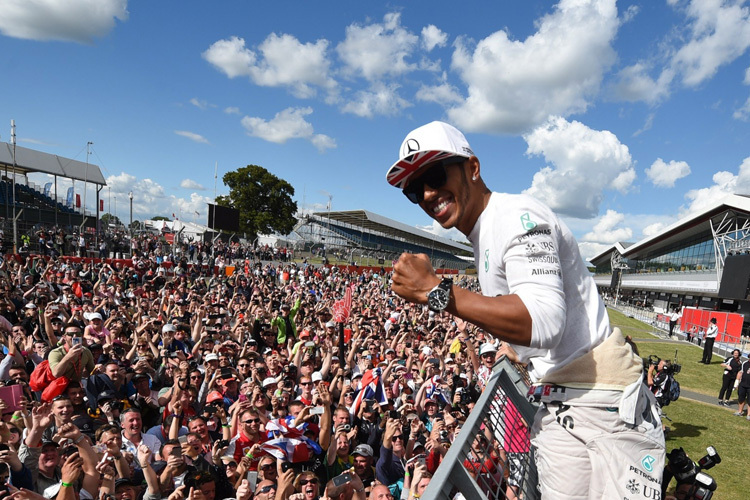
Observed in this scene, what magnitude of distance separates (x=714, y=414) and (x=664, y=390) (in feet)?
17.4

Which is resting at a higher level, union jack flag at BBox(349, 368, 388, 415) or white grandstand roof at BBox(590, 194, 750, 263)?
white grandstand roof at BBox(590, 194, 750, 263)

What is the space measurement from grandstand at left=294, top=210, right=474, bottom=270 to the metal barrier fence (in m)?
56.6

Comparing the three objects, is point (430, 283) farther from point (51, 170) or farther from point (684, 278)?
point (684, 278)

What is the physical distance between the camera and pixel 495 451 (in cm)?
205

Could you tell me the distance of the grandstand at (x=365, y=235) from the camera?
220 ft

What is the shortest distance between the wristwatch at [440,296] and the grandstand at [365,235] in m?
57.4

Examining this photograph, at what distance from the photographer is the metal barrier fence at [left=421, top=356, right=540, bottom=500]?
1.40 m

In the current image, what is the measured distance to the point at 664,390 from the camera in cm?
977

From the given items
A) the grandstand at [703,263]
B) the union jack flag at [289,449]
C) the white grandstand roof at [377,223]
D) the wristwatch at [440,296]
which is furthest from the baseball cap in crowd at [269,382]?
the white grandstand roof at [377,223]

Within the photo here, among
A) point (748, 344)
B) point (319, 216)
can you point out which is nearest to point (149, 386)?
point (748, 344)

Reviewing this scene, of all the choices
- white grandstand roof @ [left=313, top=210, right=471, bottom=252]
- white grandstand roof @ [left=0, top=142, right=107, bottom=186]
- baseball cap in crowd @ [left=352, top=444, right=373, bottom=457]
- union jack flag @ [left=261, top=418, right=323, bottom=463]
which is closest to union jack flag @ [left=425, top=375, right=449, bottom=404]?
baseball cap in crowd @ [left=352, top=444, right=373, bottom=457]

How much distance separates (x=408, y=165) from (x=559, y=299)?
78cm

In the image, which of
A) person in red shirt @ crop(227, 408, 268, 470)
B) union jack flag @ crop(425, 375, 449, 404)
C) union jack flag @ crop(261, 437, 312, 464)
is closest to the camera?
union jack flag @ crop(261, 437, 312, 464)

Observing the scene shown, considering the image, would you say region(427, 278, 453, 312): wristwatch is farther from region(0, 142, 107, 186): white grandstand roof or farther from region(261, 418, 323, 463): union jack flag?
region(0, 142, 107, 186): white grandstand roof
